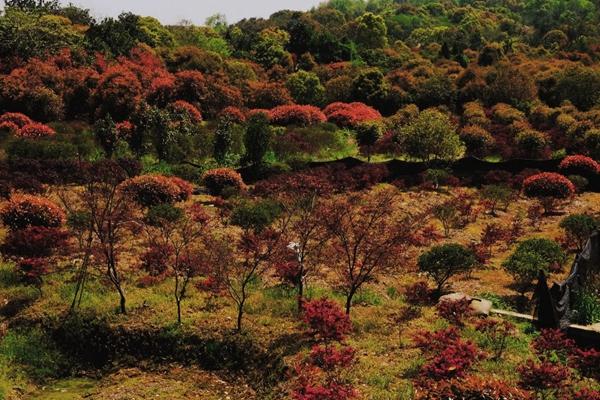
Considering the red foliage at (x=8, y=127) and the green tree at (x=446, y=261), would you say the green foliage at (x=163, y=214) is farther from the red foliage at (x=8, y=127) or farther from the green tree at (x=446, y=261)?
the red foliage at (x=8, y=127)

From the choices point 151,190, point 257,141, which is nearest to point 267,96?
point 257,141

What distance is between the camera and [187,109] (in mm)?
33062

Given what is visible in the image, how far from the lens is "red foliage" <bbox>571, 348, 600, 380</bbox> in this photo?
968 cm

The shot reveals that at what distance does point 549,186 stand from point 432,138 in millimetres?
5849

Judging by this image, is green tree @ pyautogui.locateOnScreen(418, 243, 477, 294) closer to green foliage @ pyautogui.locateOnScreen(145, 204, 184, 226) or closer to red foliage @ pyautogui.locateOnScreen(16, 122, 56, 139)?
green foliage @ pyautogui.locateOnScreen(145, 204, 184, 226)

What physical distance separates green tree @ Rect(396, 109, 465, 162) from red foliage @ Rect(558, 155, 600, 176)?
4.95m

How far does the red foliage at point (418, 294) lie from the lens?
13.5 m

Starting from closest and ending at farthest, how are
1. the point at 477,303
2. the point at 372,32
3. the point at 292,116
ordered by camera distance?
the point at 477,303 < the point at 292,116 < the point at 372,32

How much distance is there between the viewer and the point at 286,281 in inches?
557

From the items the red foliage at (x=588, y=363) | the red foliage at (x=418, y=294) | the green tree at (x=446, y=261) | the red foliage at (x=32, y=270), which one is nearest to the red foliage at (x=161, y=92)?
the red foliage at (x=32, y=270)

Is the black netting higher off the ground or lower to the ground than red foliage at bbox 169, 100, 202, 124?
lower

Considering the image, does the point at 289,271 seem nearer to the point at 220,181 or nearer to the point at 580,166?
the point at 220,181

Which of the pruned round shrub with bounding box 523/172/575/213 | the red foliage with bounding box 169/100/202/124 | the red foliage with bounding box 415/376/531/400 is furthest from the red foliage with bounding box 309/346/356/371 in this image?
the red foliage with bounding box 169/100/202/124

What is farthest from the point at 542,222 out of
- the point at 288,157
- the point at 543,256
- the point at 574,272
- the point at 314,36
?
the point at 314,36
